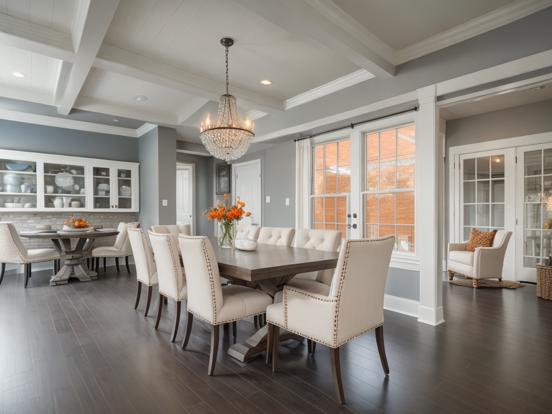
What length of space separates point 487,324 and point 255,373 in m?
2.45

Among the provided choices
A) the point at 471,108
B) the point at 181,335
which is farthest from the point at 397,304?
the point at 471,108

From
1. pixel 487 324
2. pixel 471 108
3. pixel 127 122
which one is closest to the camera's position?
pixel 487 324

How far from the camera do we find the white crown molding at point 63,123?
527cm

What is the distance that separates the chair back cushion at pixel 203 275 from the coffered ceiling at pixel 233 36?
1.70 metres

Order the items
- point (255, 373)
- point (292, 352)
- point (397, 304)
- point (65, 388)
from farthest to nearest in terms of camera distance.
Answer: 1. point (397, 304)
2. point (292, 352)
3. point (255, 373)
4. point (65, 388)

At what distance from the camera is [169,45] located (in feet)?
10.3

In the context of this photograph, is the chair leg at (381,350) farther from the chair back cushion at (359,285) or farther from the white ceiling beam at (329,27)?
the white ceiling beam at (329,27)

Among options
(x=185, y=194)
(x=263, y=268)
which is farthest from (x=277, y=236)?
(x=185, y=194)

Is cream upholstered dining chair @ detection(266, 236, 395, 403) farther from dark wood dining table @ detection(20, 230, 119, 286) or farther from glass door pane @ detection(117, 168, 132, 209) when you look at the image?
glass door pane @ detection(117, 168, 132, 209)

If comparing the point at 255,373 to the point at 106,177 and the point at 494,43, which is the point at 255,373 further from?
the point at 106,177

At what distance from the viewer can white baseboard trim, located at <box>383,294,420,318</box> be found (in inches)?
135

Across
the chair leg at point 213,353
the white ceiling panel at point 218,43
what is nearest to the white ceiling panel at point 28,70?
the white ceiling panel at point 218,43

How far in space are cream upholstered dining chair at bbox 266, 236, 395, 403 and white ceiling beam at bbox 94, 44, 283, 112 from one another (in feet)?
9.50

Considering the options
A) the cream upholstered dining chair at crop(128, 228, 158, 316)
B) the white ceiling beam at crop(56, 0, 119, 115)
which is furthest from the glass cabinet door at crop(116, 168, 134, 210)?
the cream upholstered dining chair at crop(128, 228, 158, 316)
